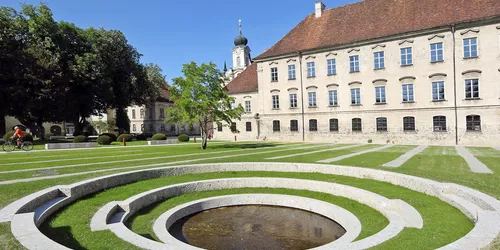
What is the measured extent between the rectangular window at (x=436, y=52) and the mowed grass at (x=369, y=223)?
23876 mm

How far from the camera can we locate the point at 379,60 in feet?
107

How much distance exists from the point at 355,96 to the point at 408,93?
5443mm

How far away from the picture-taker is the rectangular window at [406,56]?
30.6m

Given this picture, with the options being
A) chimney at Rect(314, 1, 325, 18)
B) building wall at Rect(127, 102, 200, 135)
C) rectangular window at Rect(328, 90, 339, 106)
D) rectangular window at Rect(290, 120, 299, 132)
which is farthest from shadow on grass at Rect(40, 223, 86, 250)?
building wall at Rect(127, 102, 200, 135)

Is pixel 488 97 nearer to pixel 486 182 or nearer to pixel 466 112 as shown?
pixel 466 112

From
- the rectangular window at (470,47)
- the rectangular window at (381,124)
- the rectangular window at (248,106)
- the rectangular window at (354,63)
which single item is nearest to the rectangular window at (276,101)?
the rectangular window at (248,106)

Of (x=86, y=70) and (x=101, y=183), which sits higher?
(x=86, y=70)

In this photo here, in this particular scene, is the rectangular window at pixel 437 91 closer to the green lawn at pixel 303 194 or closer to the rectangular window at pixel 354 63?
the rectangular window at pixel 354 63

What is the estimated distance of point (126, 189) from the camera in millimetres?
10938

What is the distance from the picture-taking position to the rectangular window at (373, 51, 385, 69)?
106ft

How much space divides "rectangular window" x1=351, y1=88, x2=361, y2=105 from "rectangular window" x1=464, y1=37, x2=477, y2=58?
10338mm

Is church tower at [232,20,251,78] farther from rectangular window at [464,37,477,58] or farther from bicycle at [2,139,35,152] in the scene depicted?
bicycle at [2,139,35,152]

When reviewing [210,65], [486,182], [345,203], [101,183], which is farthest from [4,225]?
[210,65]

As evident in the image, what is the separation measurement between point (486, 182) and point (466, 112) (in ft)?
73.5
